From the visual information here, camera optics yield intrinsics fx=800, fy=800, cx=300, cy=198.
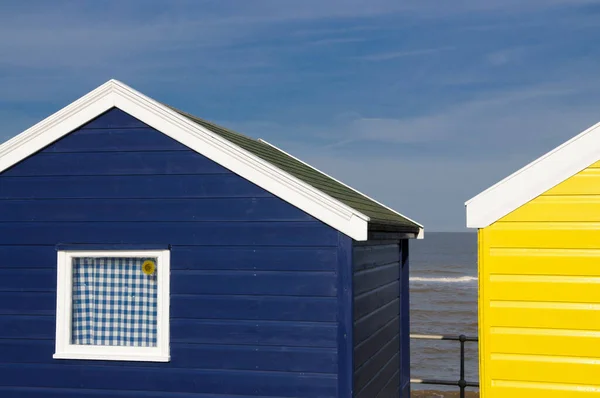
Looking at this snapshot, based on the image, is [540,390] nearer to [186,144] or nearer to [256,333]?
[256,333]

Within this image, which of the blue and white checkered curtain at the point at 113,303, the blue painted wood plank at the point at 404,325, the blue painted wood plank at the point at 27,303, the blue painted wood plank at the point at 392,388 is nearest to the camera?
the blue and white checkered curtain at the point at 113,303

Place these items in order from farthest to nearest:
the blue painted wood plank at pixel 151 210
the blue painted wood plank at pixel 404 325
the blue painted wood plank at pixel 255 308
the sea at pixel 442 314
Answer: the sea at pixel 442 314, the blue painted wood plank at pixel 404 325, the blue painted wood plank at pixel 151 210, the blue painted wood plank at pixel 255 308

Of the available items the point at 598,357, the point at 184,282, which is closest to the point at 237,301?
the point at 184,282

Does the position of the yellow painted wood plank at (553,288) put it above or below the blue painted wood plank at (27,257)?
below

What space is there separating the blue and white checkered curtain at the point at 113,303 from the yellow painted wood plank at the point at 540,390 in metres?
3.20

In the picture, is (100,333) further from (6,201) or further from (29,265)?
(6,201)

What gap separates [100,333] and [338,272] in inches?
96.6

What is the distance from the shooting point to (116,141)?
7727 millimetres

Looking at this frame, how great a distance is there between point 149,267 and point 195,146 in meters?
1.23

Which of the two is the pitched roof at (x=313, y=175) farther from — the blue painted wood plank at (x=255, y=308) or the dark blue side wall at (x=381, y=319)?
the blue painted wood plank at (x=255, y=308)

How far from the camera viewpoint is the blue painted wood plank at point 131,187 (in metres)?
7.39

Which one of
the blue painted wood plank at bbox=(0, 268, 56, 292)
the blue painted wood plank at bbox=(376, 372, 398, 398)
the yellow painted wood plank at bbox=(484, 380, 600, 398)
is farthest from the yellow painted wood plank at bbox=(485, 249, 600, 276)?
the blue painted wood plank at bbox=(0, 268, 56, 292)

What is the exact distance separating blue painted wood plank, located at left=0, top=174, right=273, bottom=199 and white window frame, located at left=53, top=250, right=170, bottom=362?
558 mm

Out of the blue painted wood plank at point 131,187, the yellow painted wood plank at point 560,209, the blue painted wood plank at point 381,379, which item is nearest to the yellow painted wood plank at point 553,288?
the yellow painted wood plank at point 560,209
